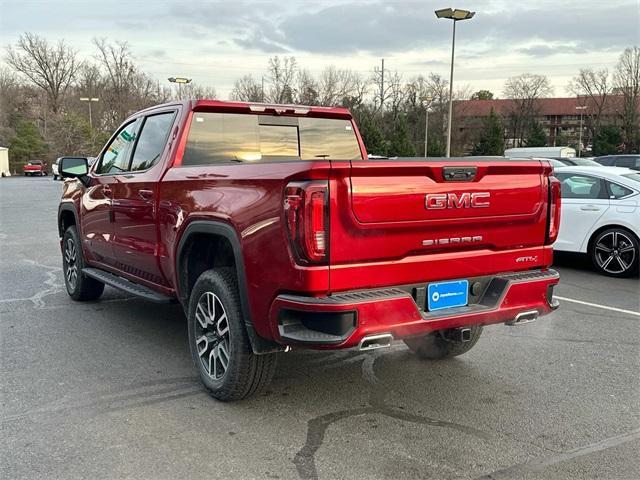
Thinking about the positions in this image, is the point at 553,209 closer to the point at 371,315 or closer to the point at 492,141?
the point at 371,315

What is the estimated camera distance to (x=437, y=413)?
12.6 ft

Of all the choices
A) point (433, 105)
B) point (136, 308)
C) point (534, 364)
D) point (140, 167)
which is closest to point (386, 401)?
point (534, 364)

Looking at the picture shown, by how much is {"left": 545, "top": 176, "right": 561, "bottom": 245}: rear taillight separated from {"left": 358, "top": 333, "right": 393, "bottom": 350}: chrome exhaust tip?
4.82 feet

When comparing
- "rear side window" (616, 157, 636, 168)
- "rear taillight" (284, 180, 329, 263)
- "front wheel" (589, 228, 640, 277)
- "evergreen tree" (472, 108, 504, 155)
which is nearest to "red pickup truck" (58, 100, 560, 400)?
"rear taillight" (284, 180, 329, 263)

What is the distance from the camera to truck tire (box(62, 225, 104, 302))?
21.6 ft

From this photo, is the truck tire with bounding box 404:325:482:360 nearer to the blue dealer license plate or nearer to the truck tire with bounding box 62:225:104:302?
the blue dealer license plate

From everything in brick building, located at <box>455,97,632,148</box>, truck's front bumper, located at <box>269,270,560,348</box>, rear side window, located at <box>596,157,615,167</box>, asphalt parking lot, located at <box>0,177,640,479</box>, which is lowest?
asphalt parking lot, located at <box>0,177,640,479</box>

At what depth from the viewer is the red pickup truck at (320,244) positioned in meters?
3.23

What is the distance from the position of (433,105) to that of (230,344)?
6385cm

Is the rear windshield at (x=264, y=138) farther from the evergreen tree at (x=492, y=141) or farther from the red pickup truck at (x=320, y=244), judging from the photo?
the evergreen tree at (x=492, y=141)

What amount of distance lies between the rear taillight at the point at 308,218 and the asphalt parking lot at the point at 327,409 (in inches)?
43.3

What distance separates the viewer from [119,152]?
19.3 ft

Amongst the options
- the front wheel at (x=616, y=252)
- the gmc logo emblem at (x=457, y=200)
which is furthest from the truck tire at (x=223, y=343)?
the front wheel at (x=616, y=252)

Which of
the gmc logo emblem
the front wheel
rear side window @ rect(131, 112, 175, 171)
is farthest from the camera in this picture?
the front wheel
